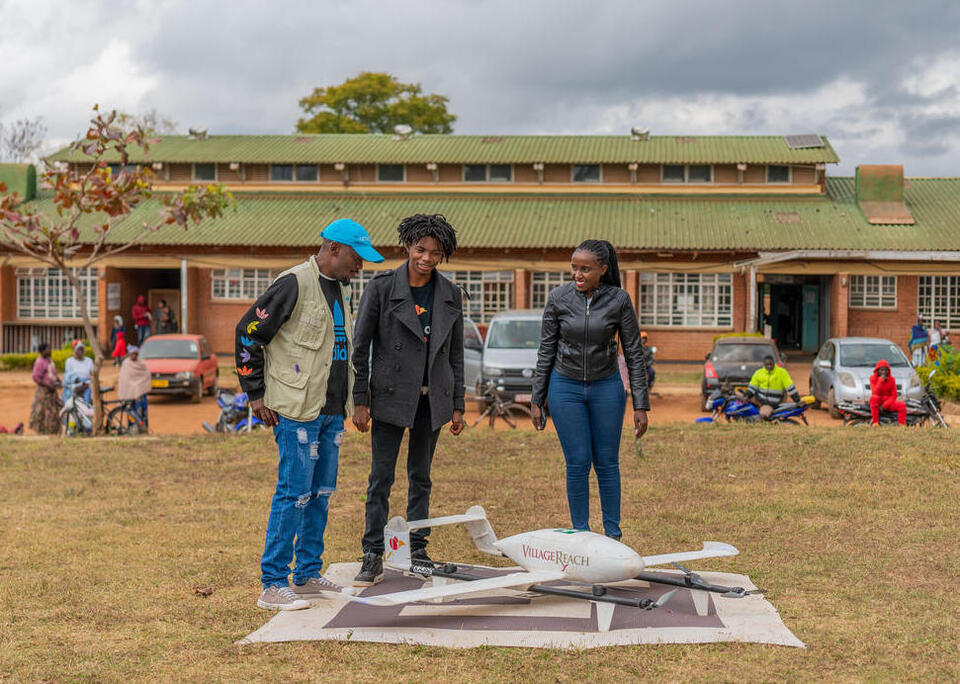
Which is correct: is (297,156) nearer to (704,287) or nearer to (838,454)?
(704,287)

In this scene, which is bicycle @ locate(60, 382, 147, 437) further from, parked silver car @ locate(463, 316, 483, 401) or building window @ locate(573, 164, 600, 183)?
building window @ locate(573, 164, 600, 183)

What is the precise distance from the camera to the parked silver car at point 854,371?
1791 cm

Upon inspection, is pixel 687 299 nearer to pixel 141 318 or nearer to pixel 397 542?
pixel 141 318

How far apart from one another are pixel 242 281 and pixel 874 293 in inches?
787

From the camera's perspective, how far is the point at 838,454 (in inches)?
415

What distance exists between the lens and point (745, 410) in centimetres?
1477

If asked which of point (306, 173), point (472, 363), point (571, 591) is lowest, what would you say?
point (571, 591)

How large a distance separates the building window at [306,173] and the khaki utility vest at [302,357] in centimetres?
3078

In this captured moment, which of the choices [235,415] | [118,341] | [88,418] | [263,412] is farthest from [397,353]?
[118,341]

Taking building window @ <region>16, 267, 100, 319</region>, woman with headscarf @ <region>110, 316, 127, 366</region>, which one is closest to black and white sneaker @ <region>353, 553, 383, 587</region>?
woman with headscarf @ <region>110, 316, 127, 366</region>

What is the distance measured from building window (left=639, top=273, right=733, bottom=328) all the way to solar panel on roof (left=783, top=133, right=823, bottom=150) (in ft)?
19.7

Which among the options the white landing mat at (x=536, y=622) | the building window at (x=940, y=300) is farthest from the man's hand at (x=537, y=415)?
the building window at (x=940, y=300)

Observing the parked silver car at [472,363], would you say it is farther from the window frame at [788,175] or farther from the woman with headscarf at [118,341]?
the window frame at [788,175]

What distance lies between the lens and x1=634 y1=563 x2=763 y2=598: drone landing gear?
566 centimetres
